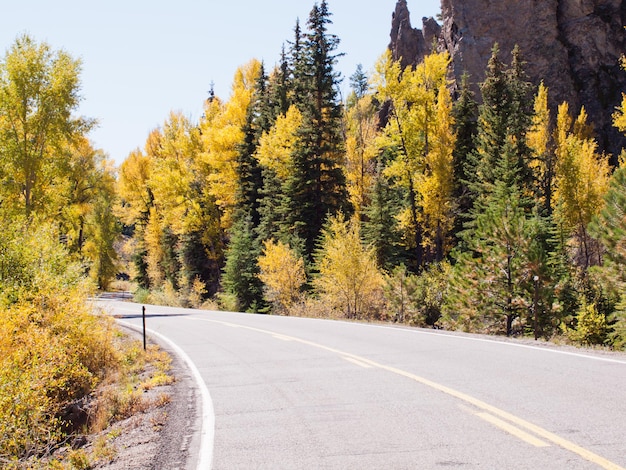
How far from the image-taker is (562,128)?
43.1 meters

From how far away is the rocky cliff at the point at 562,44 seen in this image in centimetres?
5544

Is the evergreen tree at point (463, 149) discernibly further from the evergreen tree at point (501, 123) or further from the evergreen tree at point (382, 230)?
the evergreen tree at point (382, 230)

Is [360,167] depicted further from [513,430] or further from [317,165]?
[513,430]

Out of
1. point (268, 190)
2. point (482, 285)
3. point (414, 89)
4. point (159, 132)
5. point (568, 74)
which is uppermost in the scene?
point (568, 74)

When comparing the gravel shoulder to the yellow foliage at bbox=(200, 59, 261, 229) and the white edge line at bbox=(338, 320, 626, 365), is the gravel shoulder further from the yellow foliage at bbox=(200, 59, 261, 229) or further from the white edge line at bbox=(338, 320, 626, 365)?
the yellow foliage at bbox=(200, 59, 261, 229)

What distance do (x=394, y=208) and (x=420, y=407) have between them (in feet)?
95.5

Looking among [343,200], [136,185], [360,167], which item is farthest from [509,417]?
[136,185]

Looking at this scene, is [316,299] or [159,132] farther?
[159,132]

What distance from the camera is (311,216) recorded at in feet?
108

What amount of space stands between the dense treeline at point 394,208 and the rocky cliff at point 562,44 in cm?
463

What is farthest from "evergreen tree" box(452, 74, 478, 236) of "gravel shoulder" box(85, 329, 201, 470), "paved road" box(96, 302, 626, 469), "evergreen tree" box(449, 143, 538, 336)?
"gravel shoulder" box(85, 329, 201, 470)

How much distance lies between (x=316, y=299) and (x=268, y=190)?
11431 millimetres

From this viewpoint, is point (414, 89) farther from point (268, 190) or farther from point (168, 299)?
point (168, 299)

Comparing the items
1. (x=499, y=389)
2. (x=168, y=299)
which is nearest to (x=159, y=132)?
(x=168, y=299)
